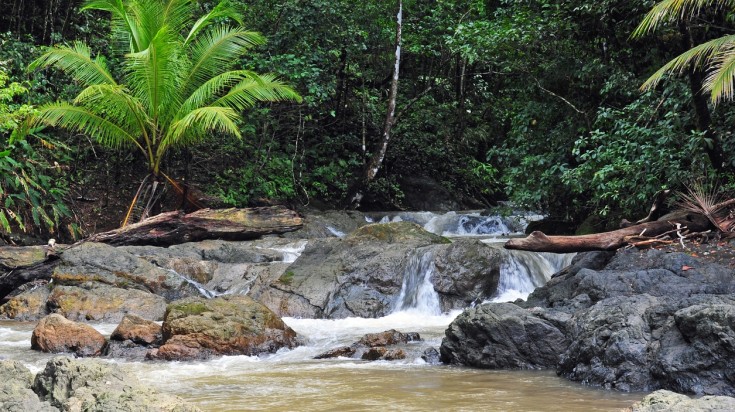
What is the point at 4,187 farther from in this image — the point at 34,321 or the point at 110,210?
the point at 34,321

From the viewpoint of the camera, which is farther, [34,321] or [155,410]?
[34,321]

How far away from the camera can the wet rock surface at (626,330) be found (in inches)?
228

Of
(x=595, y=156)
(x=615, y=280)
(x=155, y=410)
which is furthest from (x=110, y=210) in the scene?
(x=155, y=410)

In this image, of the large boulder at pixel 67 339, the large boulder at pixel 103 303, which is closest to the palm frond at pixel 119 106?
the large boulder at pixel 103 303

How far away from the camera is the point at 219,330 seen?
26.2ft

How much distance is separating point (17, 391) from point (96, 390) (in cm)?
44

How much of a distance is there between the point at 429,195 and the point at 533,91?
6.84 m

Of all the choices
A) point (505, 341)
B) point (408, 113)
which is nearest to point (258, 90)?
point (408, 113)

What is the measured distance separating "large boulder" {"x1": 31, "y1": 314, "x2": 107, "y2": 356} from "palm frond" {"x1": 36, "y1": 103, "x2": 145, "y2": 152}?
656cm

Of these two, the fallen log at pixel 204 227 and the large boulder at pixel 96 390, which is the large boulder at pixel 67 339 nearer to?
the large boulder at pixel 96 390

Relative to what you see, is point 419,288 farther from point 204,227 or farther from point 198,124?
point 198,124

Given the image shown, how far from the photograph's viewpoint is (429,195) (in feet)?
68.3

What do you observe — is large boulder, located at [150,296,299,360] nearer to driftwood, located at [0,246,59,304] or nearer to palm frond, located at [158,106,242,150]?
driftwood, located at [0,246,59,304]

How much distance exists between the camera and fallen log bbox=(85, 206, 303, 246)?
13688 millimetres
